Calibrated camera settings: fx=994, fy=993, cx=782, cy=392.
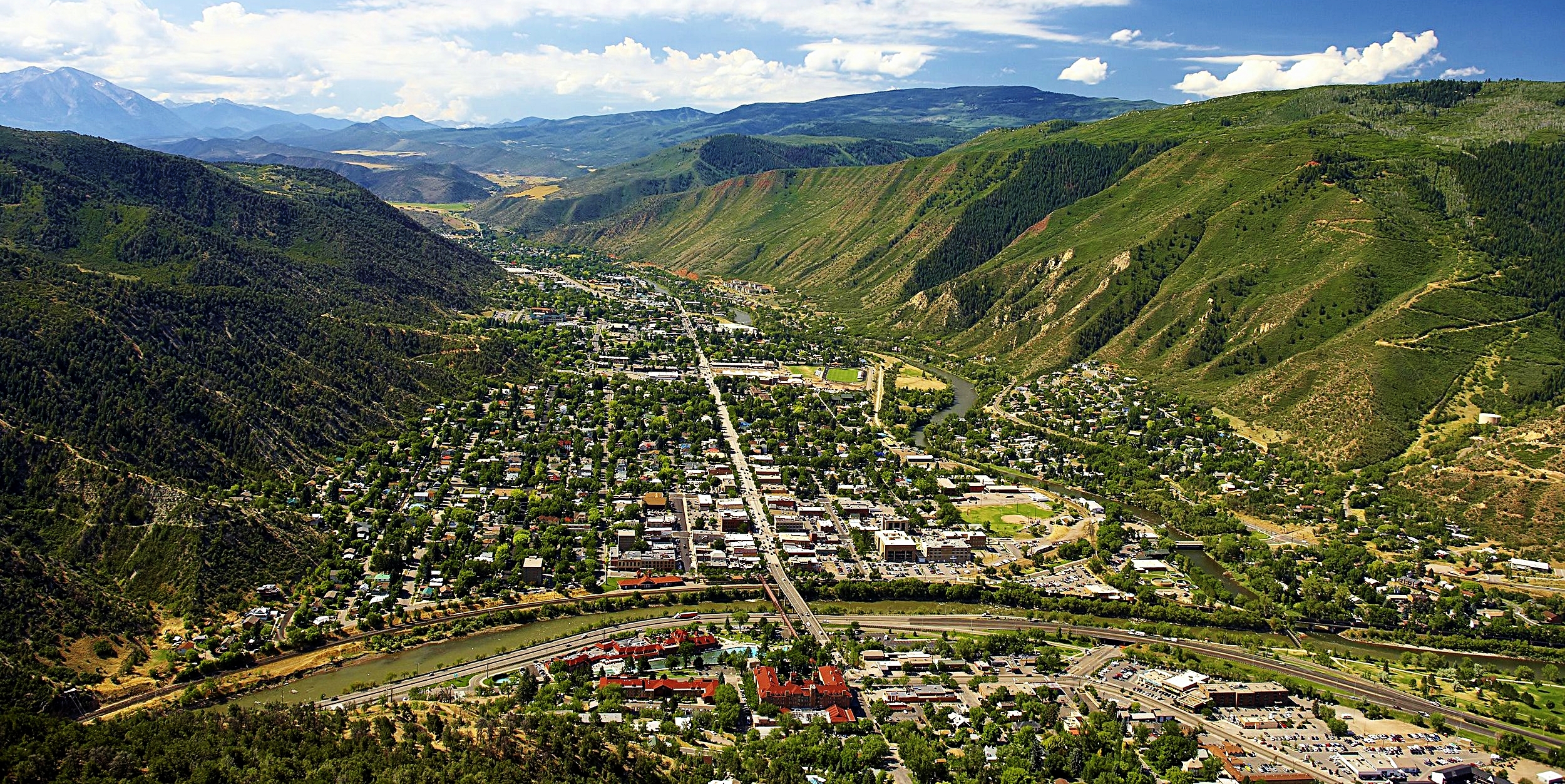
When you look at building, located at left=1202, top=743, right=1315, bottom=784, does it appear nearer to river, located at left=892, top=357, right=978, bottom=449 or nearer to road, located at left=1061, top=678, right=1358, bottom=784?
road, located at left=1061, top=678, right=1358, bottom=784

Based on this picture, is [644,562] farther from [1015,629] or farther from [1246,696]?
[1246,696]

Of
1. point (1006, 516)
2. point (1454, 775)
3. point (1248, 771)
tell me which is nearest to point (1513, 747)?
point (1454, 775)

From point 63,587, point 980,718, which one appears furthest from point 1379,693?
point 63,587

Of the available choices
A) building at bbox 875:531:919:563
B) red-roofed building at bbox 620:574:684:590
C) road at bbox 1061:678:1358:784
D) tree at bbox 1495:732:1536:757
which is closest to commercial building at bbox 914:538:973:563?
building at bbox 875:531:919:563

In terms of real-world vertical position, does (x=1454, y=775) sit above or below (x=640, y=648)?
above

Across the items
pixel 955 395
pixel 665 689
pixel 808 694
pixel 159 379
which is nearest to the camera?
pixel 808 694
